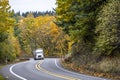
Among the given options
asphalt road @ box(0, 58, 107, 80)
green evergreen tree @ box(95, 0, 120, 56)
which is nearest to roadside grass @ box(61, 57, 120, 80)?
green evergreen tree @ box(95, 0, 120, 56)

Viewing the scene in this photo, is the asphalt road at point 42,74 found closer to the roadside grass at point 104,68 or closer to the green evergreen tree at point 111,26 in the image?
the roadside grass at point 104,68

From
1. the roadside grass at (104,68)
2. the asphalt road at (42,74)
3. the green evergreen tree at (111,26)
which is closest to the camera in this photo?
the asphalt road at (42,74)

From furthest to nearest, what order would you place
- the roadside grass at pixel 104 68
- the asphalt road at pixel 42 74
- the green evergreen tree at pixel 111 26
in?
the roadside grass at pixel 104 68
the green evergreen tree at pixel 111 26
the asphalt road at pixel 42 74

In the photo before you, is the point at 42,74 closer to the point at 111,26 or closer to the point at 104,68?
the point at 104,68

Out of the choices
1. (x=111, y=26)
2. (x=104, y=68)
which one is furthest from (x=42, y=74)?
(x=111, y=26)

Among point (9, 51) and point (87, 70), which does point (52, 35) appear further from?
point (87, 70)

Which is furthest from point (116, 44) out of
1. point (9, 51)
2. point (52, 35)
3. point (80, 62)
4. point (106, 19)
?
→ point (52, 35)

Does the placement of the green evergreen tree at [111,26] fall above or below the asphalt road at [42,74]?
above

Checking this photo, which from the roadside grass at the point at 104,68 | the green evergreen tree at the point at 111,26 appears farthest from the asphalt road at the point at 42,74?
the green evergreen tree at the point at 111,26

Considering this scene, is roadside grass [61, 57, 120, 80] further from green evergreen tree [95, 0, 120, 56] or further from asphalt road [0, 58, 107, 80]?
asphalt road [0, 58, 107, 80]

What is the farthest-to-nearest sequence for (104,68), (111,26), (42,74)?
(42,74)
(104,68)
(111,26)

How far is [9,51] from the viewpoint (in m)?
63.6

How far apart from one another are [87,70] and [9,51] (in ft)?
112

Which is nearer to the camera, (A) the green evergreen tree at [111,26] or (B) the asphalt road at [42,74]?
(B) the asphalt road at [42,74]
